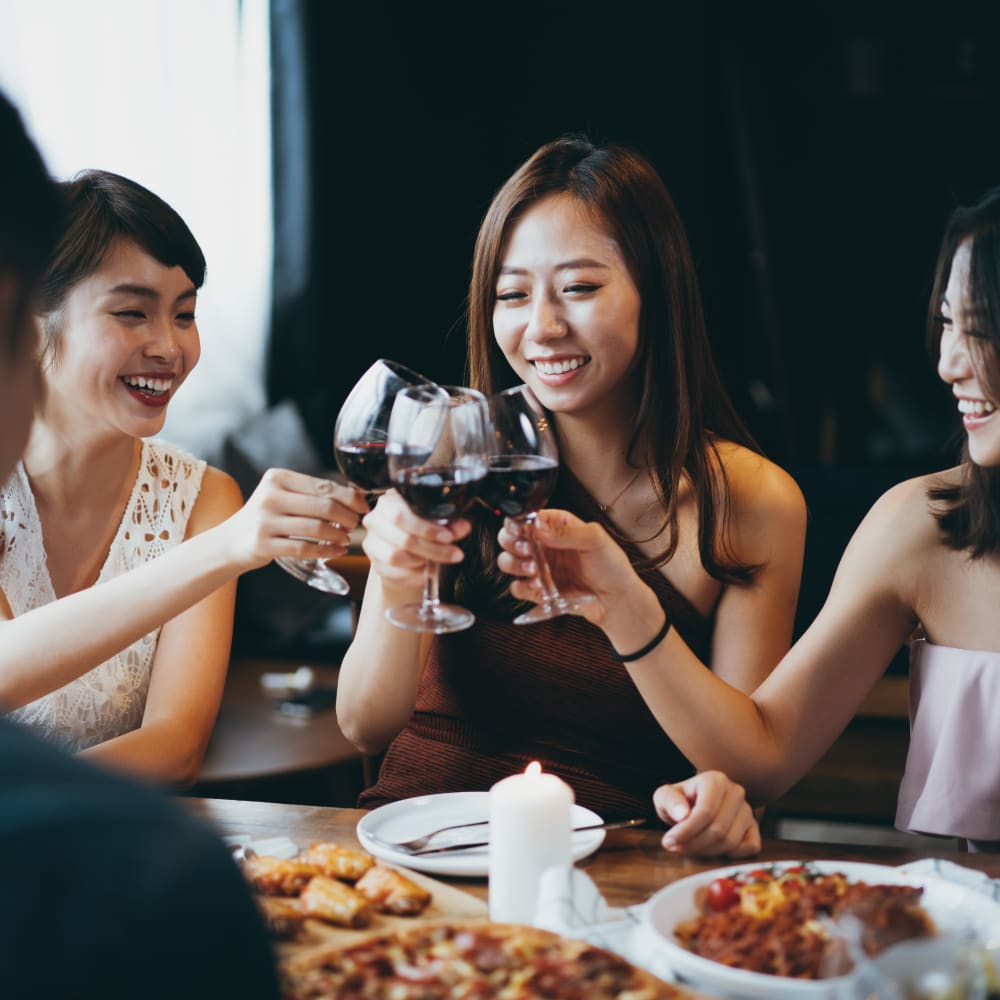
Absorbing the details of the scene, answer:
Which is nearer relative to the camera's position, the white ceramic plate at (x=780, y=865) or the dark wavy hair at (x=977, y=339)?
the white ceramic plate at (x=780, y=865)

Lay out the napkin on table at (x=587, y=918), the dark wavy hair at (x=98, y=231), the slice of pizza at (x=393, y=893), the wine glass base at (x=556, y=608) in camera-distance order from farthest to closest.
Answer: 1. the dark wavy hair at (x=98, y=231)
2. the wine glass base at (x=556, y=608)
3. the slice of pizza at (x=393, y=893)
4. the napkin on table at (x=587, y=918)

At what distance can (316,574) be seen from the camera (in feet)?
4.73

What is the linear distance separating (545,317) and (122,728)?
969 mm

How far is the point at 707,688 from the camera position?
60.5 inches

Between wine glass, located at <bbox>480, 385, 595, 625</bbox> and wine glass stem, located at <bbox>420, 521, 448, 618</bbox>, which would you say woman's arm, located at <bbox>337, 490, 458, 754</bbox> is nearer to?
wine glass stem, located at <bbox>420, 521, 448, 618</bbox>

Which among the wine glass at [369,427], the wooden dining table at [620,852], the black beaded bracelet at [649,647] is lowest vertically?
the wooden dining table at [620,852]

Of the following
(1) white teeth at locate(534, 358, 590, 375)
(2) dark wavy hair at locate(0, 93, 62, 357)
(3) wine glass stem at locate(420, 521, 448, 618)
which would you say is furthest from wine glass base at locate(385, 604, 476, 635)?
(2) dark wavy hair at locate(0, 93, 62, 357)

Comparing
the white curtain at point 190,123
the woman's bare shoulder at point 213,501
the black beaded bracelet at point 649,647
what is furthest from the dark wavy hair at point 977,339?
the white curtain at point 190,123

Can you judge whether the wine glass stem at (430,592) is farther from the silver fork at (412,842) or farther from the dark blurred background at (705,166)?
the dark blurred background at (705,166)

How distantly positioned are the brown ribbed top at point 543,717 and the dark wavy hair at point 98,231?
81 centimetres

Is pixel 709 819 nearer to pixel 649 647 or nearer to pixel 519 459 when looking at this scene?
pixel 649 647

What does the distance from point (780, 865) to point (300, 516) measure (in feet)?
2.16

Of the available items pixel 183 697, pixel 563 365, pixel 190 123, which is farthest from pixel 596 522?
pixel 190 123

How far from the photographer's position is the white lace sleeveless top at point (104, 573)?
6.34 ft
